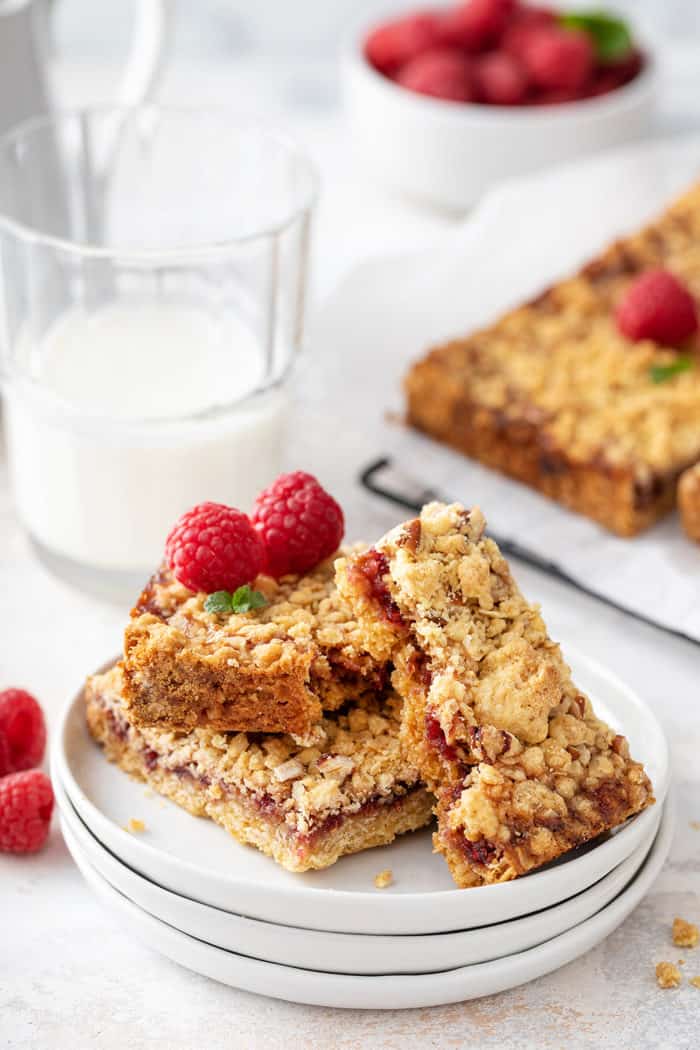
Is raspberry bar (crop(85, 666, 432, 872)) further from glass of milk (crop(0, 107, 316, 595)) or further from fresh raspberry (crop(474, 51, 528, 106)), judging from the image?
fresh raspberry (crop(474, 51, 528, 106))

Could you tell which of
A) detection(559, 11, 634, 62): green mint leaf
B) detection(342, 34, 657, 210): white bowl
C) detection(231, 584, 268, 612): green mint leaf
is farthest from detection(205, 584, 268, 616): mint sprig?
detection(559, 11, 634, 62): green mint leaf

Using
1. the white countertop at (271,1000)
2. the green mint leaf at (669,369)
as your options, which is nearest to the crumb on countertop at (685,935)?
the white countertop at (271,1000)

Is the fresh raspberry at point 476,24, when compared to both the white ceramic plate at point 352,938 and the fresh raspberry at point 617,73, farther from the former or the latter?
the white ceramic plate at point 352,938

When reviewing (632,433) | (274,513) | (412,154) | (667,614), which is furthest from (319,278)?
(274,513)

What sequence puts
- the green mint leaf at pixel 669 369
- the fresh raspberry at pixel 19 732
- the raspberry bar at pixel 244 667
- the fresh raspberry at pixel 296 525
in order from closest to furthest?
the raspberry bar at pixel 244 667 → the fresh raspberry at pixel 296 525 → the fresh raspberry at pixel 19 732 → the green mint leaf at pixel 669 369

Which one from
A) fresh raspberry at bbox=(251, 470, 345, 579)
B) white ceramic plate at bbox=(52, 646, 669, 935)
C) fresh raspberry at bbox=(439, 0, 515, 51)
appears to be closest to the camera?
white ceramic plate at bbox=(52, 646, 669, 935)
